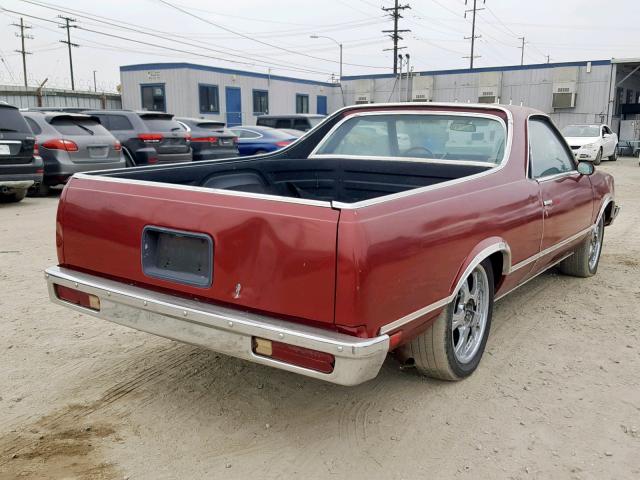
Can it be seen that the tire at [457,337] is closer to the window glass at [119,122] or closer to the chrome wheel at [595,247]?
the chrome wheel at [595,247]

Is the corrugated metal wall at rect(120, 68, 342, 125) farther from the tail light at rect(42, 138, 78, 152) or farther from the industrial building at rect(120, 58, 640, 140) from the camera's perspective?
the tail light at rect(42, 138, 78, 152)

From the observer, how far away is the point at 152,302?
2797mm

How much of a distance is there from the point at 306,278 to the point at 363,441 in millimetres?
966

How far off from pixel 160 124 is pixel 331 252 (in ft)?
37.5

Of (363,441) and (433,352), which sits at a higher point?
(433,352)

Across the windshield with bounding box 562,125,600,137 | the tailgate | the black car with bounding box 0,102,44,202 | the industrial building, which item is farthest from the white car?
the tailgate

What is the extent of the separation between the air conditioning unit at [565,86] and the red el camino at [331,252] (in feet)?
105

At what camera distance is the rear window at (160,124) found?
12773mm

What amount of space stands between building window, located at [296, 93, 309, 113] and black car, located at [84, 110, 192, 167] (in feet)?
91.1

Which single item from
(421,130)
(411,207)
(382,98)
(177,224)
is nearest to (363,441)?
(411,207)

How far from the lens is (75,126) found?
1068 centimetres

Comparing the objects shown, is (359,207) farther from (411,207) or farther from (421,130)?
(421,130)

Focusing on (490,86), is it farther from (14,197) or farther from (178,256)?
(178,256)

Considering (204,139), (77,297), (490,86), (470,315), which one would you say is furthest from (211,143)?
(490,86)
